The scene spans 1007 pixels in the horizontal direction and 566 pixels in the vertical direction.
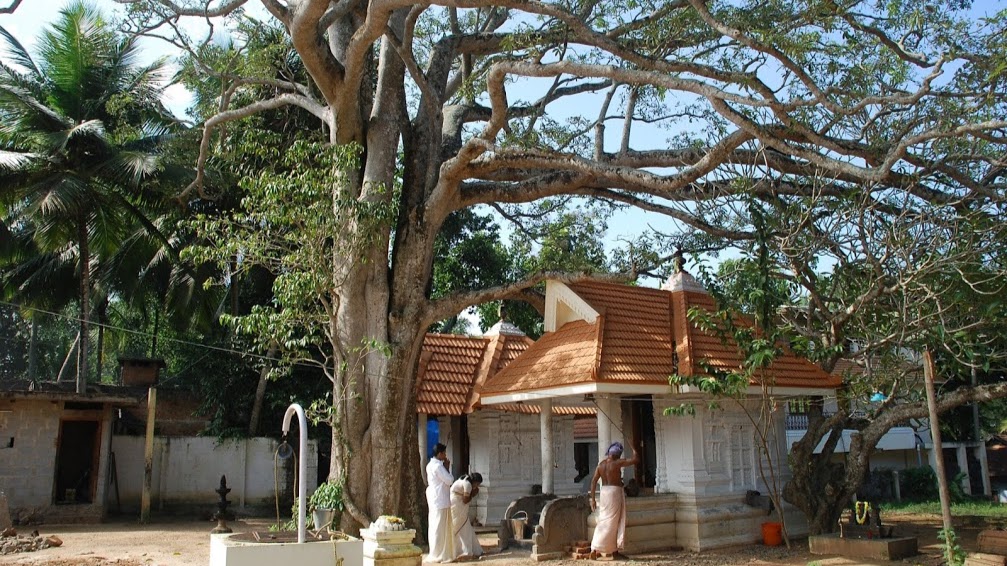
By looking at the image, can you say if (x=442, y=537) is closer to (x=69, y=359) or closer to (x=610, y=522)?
(x=610, y=522)

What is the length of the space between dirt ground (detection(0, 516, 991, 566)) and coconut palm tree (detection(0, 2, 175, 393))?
4.24 metres

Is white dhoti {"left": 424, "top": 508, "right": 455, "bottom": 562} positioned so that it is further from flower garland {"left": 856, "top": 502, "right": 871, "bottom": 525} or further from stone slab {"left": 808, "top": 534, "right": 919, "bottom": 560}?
flower garland {"left": 856, "top": 502, "right": 871, "bottom": 525}

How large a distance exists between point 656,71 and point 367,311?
499cm

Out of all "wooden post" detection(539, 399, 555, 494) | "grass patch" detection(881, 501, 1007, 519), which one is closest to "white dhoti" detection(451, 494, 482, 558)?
"wooden post" detection(539, 399, 555, 494)

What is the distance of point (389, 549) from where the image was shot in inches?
323

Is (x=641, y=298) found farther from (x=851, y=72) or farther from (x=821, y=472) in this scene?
(x=851, y=72)

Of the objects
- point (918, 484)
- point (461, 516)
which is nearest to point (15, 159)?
point (461, 516)

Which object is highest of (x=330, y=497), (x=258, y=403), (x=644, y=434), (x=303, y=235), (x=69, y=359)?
(x=69, y=359)

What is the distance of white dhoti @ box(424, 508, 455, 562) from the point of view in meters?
11.0

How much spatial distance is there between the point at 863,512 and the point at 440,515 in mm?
5717

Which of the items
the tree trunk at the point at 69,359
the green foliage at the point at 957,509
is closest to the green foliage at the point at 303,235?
the tree trunk at the point at 69,359

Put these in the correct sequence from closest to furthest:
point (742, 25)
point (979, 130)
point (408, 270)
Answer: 1. point (979, 130)
2. point (742, 25)
3. point (408, 270)

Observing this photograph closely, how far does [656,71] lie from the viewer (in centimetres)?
998

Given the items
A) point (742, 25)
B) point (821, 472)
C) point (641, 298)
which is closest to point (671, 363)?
point (641, 298)
